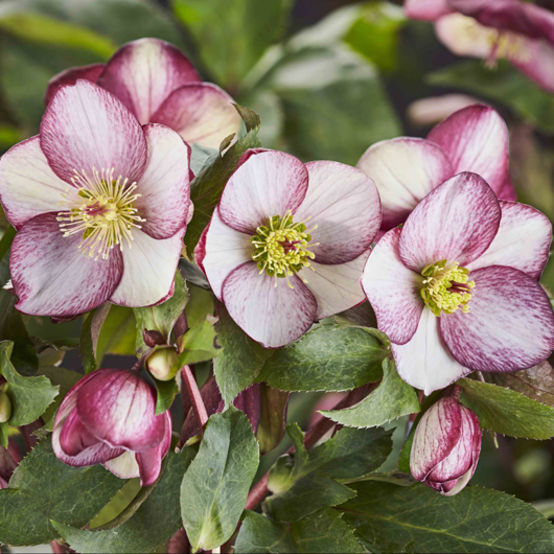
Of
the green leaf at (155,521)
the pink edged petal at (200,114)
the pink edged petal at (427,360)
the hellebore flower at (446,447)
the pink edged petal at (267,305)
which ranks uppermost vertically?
the pink edged petal at (200,114)

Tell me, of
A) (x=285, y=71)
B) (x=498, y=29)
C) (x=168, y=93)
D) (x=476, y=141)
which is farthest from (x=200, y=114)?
(x=285, y=71)

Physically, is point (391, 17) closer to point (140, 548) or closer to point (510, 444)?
point (510, 444)

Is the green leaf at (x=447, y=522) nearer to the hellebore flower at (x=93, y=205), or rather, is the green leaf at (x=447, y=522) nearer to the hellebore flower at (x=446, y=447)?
the hellebore flower at (x=446, y=447)


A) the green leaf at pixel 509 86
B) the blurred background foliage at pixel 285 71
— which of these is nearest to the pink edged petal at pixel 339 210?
the blurred background foliage at pixel 285 71

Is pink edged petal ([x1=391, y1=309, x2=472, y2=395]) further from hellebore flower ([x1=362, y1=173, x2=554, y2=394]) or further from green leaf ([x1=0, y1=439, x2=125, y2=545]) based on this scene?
green leaf ([x1=0, y1=439, x2=125, y2=545])

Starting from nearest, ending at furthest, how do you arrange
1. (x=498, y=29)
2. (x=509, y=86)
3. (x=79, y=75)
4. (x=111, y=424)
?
(x=111, y=424) < (x=79, y=75) < (x=498, y=29) < (x=509, y=86)

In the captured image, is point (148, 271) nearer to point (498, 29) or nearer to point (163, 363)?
point (163, 363)
